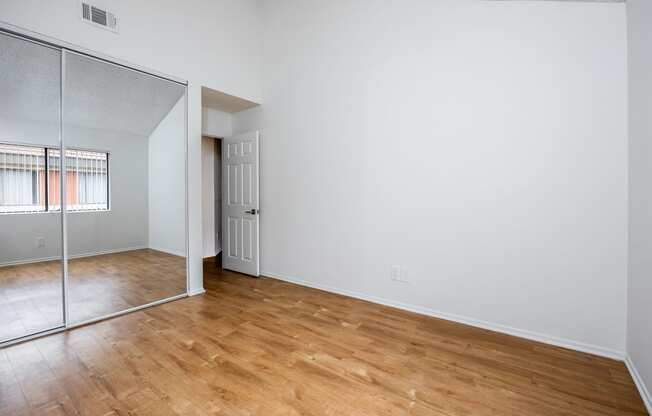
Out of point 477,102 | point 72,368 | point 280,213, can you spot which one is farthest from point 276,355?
point 477,102

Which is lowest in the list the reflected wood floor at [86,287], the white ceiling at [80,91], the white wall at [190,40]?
the reflected wood floor at [86,287]

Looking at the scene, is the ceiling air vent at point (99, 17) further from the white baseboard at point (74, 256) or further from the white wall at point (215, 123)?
the white baseboard at point (74, 256)

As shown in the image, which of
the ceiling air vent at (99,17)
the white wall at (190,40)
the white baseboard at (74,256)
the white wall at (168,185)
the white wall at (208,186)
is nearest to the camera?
the white baseboard at (74,256)

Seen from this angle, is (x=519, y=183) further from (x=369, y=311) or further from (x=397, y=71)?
(x=369, y=311)

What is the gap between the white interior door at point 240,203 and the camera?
4.36m

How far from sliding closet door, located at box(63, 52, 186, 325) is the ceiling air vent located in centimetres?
34

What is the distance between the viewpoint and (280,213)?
425cm

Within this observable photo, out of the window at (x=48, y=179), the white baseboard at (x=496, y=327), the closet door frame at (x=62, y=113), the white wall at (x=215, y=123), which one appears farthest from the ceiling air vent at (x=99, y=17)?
the white baseboard at (x=496, y=327)

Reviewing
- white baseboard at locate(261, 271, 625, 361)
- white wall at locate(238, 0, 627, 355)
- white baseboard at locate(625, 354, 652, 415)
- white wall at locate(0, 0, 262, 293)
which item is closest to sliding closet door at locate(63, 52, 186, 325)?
white wall at locate(0, 0, 262, 293)

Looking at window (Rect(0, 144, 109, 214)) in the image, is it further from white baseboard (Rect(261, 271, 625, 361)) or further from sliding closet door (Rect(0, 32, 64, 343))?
white baseboard (Rect(261, 271, 625, 361))

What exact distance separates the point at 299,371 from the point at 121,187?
8.33 feet

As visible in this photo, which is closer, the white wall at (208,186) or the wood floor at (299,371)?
the wood floor at (299,371)

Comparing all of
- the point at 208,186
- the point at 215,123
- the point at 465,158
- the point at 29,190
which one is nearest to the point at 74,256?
the point at 29,190

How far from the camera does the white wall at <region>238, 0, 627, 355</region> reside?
2.32 m
